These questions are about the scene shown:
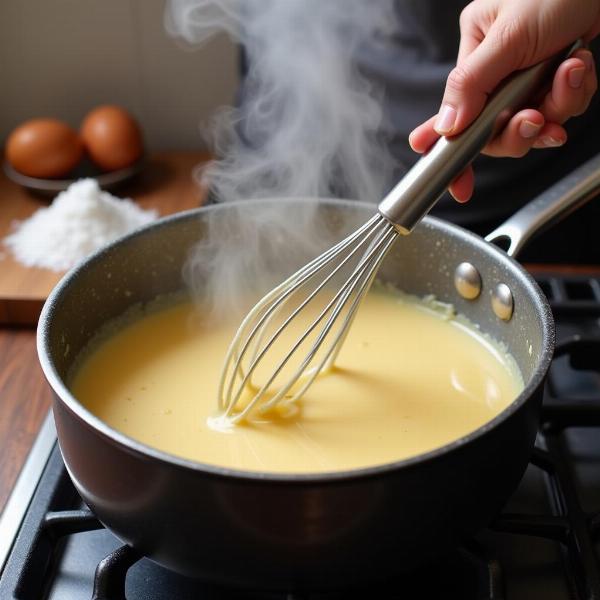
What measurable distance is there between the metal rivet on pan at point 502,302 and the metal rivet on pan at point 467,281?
0.03 metres

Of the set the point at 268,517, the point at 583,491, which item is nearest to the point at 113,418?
the point at 268,517

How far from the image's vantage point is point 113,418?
32.4 inches

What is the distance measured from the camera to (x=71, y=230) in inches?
45.4

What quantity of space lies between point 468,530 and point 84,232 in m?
0.73

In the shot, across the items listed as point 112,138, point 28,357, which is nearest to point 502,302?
point 28,357

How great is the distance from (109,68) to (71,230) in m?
0.40

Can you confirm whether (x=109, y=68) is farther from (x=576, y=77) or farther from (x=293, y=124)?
(x=576, y=77)

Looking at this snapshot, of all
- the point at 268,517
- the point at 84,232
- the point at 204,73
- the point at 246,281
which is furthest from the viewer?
the point at 204,73

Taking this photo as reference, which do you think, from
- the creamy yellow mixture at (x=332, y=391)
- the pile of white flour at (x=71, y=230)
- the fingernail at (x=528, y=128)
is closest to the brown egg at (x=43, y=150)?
the pile of white flour at (x=71, y=230)

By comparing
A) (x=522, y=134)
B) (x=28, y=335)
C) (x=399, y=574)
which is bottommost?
(x=28, y=335)

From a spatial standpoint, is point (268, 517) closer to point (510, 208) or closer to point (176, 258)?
point (176, 258)

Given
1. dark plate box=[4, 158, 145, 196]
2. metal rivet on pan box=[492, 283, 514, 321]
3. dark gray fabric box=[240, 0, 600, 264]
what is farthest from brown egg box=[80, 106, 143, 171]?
metal rivet on pan box=[492, 283, 514, 321]

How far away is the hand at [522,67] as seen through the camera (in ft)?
2.38

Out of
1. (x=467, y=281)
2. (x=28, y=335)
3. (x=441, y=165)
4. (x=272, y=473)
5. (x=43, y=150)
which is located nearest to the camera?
(x=272, y=473)
